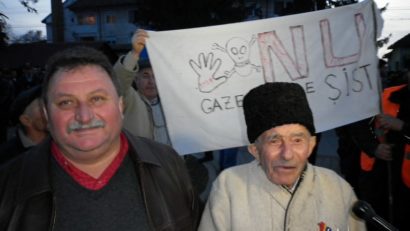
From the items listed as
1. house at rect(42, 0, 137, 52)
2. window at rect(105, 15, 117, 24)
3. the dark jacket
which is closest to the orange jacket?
the dark jacket

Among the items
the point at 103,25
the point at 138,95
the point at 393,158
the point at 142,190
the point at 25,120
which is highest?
the point at 103,25

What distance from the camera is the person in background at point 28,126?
2.72m

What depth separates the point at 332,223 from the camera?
1829mm

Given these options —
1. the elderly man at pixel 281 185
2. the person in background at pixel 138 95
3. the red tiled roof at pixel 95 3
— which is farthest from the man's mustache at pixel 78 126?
the red tiled roof at pixel 95 3

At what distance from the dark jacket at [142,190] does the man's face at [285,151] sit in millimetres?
420

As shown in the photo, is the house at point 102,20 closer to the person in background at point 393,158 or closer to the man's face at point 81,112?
the person in background at point 393,158

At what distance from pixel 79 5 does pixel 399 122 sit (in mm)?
59854

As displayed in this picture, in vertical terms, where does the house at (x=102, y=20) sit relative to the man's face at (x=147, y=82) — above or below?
above

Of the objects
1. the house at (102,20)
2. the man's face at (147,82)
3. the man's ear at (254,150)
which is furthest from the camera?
the house at (102,20)

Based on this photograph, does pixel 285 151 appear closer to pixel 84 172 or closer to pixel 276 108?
pixel 276 108

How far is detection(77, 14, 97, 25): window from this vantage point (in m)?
58.9

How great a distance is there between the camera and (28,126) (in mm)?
2777

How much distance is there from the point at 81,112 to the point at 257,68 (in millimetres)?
1990

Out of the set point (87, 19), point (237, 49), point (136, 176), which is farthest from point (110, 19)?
point (136, 176)
